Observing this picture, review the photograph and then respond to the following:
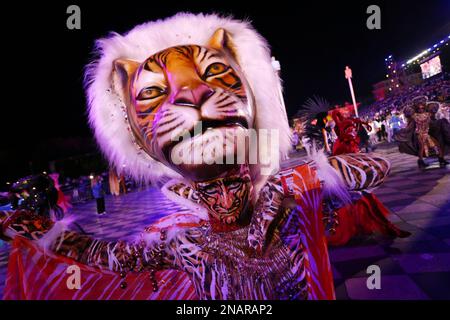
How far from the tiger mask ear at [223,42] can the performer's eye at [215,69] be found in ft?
0.35

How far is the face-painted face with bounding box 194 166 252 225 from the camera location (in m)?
1.04

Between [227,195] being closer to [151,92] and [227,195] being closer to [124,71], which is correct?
[151,92]

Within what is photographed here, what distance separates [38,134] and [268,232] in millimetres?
14104

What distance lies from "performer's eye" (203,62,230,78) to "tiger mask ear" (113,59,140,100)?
28 cm

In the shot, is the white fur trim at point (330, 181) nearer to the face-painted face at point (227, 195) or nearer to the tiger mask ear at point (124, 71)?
the face-painted face at point (227, 195)

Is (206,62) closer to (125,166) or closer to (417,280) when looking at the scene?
(125,166)

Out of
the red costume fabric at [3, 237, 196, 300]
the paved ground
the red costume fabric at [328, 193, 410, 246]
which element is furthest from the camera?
the red costume fabric at [328, 193, 410, 246]

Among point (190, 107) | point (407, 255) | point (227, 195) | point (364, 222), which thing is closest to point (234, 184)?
point (227, 195)

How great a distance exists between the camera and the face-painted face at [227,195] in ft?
3.40

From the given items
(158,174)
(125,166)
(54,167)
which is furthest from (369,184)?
(54,167)

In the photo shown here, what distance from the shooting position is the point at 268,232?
1.04 meters

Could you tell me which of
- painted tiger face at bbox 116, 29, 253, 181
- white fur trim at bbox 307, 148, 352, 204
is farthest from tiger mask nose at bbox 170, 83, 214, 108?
white fur trim at bbox 307, 148, 352, 204

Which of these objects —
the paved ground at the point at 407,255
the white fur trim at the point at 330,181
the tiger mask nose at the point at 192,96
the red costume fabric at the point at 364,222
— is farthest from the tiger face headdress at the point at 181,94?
the red costume fabric at the point at 364,222

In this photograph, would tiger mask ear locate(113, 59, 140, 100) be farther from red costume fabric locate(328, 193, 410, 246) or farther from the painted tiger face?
red costume fabric locate(328, 193, 410, 246)
